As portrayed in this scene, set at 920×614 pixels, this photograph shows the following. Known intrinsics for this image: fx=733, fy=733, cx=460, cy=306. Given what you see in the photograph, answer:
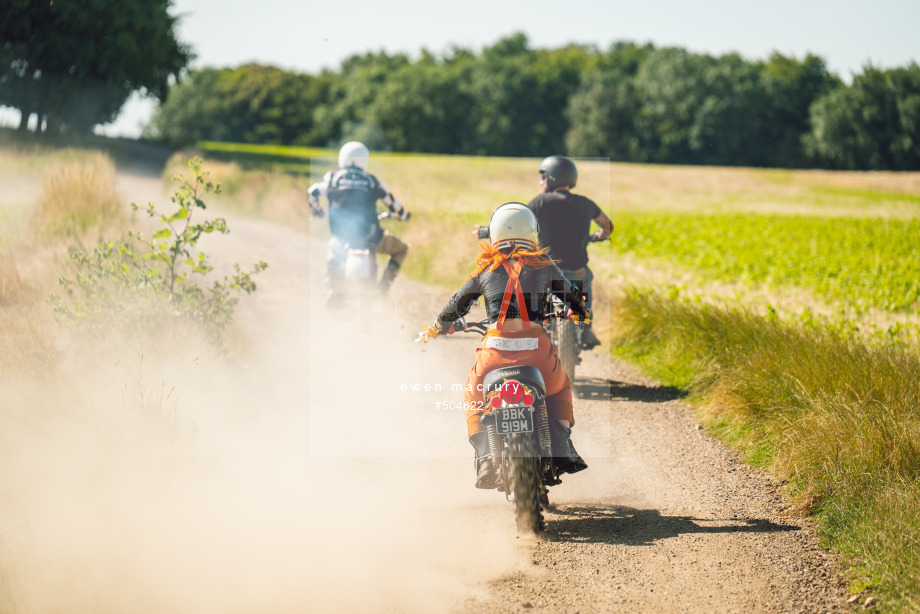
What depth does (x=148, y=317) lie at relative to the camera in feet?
24.7

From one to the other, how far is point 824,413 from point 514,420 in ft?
9.92

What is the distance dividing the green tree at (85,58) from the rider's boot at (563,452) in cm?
2779

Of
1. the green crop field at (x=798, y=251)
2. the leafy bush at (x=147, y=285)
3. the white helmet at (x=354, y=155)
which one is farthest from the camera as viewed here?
the green crop field at (x=798, y=251)

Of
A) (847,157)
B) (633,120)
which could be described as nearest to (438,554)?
(847,157)

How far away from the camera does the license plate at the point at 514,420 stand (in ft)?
15.5

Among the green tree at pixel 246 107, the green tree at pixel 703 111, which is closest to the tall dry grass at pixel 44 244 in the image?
the green tree at pixel 703 111

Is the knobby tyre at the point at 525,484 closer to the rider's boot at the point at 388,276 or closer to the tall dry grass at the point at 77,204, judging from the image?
the rider's boot at the point at 388,276

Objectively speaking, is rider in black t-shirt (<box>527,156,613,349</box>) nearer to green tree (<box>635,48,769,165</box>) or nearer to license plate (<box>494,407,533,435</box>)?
license plate (<box>494,407,533,435</box>)

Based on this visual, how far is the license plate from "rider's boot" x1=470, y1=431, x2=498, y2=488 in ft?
0.95

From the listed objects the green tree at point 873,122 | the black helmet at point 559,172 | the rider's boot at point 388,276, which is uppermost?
the green tree at point 873,122

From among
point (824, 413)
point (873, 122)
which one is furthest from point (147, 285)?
point (873, 122)

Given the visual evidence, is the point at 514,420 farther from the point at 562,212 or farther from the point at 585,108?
the point at 585,108

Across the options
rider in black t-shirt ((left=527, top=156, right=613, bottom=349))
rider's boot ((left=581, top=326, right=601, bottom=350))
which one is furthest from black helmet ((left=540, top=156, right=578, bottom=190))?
rider's boot ((left=581, top=326, right=601, bottom=350))

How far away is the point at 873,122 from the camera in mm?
72812
